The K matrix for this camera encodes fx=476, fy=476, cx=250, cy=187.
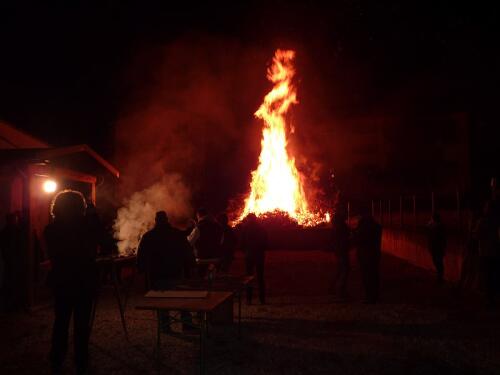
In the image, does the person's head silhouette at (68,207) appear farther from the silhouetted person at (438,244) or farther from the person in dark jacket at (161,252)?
the silhouetted person at (438,244)

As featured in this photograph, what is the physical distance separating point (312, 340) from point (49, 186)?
672 centimetres

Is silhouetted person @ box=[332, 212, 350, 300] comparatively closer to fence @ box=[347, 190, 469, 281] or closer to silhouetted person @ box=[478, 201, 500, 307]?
silhouetted person @ box=[478, 201, 500, 307]

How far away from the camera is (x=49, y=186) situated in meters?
10.2

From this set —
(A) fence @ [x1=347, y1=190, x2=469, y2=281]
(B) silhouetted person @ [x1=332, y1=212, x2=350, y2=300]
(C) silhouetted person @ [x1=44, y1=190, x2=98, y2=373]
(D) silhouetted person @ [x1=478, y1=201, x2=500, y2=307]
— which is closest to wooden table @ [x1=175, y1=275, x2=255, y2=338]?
(C) silhouetted person @ [x1=44, y1=190, x2=98, y2=373]

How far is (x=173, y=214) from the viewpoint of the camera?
25.5 m

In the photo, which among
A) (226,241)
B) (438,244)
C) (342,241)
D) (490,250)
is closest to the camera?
(490,250)

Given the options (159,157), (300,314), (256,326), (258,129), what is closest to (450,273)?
(300,314)

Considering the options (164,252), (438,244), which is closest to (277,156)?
(438,244)

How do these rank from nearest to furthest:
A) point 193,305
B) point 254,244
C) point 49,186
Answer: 1. point 193,305
2. point 254,244
3. point 49,186

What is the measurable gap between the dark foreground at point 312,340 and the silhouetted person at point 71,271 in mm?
461

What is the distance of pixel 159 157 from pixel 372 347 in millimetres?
22198

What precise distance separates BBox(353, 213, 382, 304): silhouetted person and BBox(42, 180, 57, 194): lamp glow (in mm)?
6448

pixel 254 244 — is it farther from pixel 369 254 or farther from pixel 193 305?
pixel 193 305

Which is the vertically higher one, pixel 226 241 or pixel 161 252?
pixel 161 252
